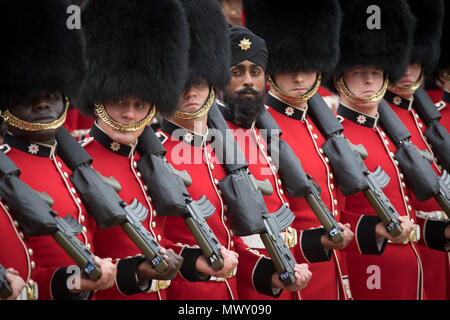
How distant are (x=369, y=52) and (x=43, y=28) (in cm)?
272

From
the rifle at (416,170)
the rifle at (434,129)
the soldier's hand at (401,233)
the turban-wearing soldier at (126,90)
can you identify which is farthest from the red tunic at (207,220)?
the rifle at (434,129)

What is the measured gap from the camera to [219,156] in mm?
4613

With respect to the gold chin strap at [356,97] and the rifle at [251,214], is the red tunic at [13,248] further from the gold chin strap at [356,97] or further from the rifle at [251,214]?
the gold chin strap at [356,97]

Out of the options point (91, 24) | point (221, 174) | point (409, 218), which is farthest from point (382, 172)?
point (91, 24)

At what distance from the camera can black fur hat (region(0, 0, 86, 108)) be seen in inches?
145

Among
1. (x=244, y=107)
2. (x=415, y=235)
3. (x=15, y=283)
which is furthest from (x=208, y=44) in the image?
(x=415, y=235)

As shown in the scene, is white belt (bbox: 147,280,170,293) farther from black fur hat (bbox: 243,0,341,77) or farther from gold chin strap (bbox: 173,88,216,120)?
black fur hat (bbox: 243,0,341,77)

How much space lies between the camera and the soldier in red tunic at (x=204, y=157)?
4.38m

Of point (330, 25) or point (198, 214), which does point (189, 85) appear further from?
point (330, 25)

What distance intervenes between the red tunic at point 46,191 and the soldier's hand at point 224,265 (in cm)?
58

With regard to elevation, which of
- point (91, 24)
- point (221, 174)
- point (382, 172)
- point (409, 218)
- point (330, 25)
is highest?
point (91, 24)

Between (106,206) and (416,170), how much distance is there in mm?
2588

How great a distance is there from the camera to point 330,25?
5469mm

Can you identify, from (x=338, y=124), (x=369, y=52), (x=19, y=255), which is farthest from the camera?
(x=369, y=52)
